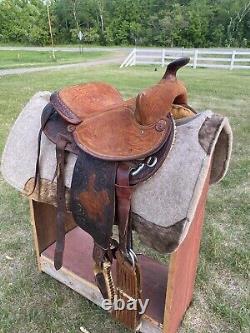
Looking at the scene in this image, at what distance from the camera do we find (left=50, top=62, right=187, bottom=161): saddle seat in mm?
1121

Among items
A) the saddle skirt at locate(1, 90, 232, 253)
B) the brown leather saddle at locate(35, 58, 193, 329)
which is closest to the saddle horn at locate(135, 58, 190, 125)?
the brown leather saddle at locate(35, 58, 193, 329)

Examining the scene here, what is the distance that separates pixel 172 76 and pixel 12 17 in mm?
26660

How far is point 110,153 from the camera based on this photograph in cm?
116

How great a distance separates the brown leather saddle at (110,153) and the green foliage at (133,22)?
942 inches

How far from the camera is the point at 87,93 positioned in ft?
4.72

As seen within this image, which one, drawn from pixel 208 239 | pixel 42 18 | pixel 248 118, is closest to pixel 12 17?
pixel 42 18

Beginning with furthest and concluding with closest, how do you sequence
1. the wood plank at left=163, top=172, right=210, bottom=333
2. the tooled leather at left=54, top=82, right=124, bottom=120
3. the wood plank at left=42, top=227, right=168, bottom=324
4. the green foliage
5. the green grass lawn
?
the green foliage < the green grass lawn < the wood plank at left=42, top=227, right=168, bottom=324 < the tooled leather at left=54, top=82, right=124, bottom=120 < the wood plank at left=163, top=172, right=210, bottom=333

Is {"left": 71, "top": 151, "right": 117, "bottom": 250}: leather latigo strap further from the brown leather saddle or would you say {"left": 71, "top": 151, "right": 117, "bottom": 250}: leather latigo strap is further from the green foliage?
the green foliage

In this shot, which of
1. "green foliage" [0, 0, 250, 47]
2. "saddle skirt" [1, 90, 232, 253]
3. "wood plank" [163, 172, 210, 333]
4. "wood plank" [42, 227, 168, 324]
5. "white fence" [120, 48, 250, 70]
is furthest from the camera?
"green foliage" [0, 0, 250, 47]

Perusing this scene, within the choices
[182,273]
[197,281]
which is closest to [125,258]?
[182,273]

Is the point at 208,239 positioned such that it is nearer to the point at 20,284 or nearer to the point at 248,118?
the point at 20,284

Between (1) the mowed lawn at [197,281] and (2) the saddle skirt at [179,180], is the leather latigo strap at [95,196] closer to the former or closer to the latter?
(2) the saddle skirt at [179,180]

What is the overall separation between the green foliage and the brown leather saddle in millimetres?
23927

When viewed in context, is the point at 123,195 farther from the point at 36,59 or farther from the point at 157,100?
the point at 36,59
